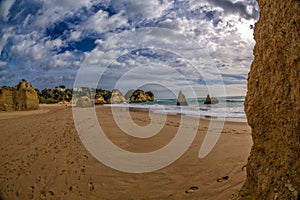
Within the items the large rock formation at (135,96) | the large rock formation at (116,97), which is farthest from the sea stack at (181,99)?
the large rock formation at (135,96)

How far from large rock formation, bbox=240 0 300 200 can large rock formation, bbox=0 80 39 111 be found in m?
26.4

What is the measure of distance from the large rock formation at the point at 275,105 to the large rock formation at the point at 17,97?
26.4 m

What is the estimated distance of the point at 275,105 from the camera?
7.94 feet

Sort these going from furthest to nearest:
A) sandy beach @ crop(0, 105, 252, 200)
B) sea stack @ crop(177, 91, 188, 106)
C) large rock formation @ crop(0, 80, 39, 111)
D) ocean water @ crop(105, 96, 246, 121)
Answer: sea stack @ crop(177, 91, 188, 106), large rock formation @ crop(0, 80, 39, 111), ocean water @ crop(105, 96, 246, 121), sandy beach @ crop(0, 105, 252, 200)

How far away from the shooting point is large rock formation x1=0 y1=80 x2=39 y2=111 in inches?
949

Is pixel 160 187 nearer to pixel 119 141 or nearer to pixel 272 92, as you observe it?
pixel 272 92

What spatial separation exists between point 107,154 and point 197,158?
2.71 metres

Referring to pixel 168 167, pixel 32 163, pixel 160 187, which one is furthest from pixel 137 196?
pixel 32 163

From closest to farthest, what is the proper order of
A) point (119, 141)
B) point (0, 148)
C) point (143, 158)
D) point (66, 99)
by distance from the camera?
point (143, 158), point (0, 148), point (119, 141), point (66, 99)

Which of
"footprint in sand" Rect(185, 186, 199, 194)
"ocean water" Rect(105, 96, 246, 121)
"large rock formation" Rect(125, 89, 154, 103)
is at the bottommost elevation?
"footprint in sand" Rect(185, 186, 199, 194)

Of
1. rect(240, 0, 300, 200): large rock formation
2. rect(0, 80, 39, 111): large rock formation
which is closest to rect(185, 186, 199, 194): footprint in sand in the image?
rect(240, 0, 300, 200): large rock formation

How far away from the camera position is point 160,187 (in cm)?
441

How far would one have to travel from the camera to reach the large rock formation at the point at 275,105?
86.4 inches

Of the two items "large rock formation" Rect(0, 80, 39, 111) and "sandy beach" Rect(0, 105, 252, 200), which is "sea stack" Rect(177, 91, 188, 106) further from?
"sandy beach" Rect(0, 105, 252, 200)
